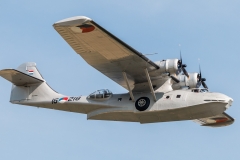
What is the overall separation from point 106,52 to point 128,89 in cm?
213

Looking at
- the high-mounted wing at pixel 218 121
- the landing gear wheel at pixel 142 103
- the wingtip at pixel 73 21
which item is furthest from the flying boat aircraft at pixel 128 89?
the high-mounted wing at pixel 218 121

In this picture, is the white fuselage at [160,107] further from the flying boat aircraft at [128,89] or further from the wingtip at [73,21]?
the wingtip at [73,21]

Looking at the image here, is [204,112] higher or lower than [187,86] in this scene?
lower

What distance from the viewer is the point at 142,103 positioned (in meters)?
23.0

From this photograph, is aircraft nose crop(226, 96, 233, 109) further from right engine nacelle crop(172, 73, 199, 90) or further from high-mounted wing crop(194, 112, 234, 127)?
high-mounted wing crop(194, 112, 234, 127)

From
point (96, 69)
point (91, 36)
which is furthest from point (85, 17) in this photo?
point (96, 69)

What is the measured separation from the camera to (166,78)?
23969mm

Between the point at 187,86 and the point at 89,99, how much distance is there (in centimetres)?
473

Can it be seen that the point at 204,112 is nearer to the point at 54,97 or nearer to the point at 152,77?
the point at 152,77

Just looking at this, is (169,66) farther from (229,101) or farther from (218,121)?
(218,121)

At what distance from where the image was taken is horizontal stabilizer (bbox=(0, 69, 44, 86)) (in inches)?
942

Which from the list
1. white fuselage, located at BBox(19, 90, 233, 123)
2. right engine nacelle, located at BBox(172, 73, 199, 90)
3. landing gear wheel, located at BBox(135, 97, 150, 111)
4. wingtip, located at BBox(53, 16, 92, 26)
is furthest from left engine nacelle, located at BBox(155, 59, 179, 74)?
wingtip, located at BBox(53, 16, 92, 26)

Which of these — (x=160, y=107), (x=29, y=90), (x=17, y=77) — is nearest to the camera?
(x=160, y=107)

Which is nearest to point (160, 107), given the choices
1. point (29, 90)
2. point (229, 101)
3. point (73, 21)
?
point (229, 101)
